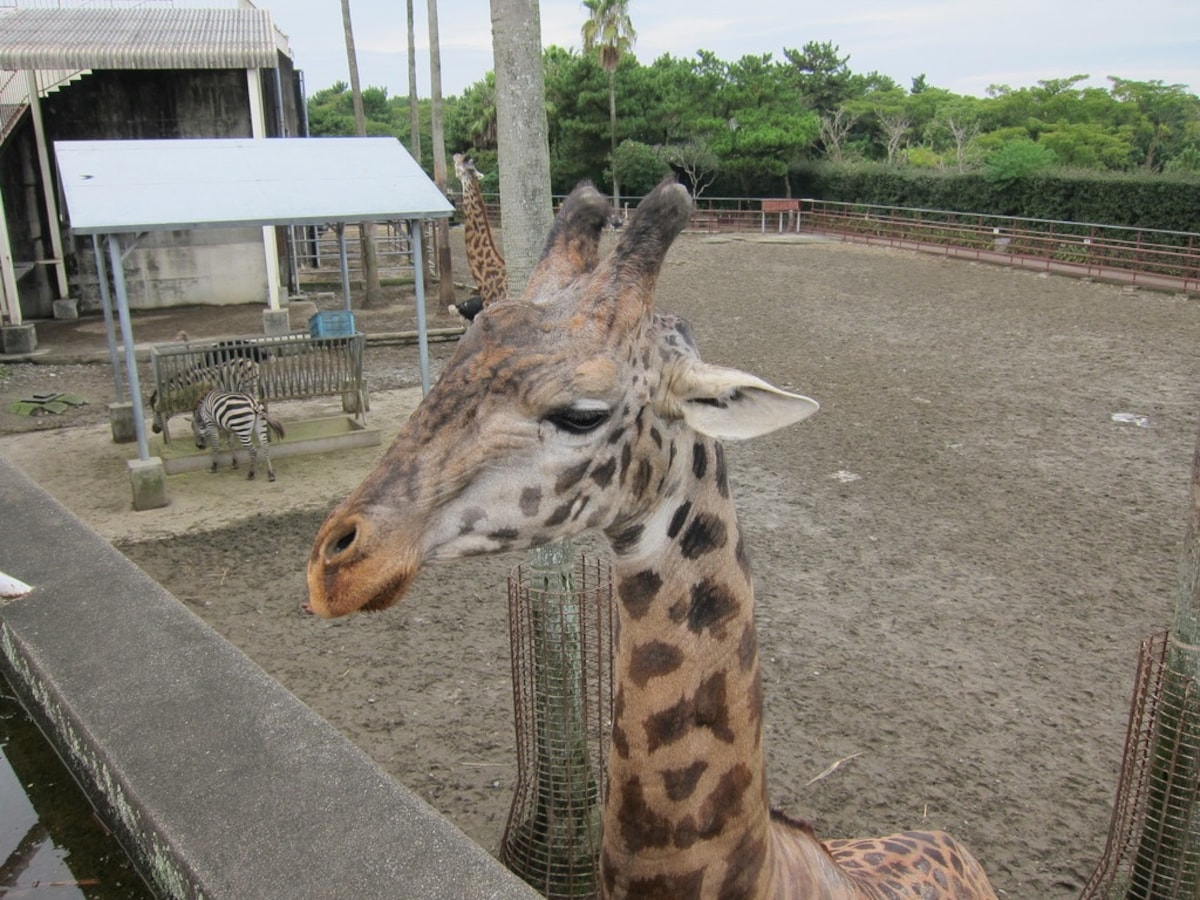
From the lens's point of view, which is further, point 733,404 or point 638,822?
point 638,822

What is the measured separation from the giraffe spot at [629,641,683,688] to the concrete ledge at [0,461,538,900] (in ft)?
2.59

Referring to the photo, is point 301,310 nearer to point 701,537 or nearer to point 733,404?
point 701,537

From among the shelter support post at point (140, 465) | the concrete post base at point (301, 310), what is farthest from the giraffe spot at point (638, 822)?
the concrete post base at point (301, 310)

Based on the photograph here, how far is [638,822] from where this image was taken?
7.16 feet

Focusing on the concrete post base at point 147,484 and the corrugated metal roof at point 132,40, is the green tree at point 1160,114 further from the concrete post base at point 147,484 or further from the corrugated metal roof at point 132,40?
the concrete post base at point 147,484

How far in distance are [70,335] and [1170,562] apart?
15.8 meters

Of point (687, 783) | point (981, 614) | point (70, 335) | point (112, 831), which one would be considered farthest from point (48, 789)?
point (70, 335)

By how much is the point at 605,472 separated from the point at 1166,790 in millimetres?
2778

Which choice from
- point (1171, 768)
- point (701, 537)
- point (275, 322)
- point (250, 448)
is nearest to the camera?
point (701, 537)

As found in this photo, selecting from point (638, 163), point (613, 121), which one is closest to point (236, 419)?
point (613, 121)

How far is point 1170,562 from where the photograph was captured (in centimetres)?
712

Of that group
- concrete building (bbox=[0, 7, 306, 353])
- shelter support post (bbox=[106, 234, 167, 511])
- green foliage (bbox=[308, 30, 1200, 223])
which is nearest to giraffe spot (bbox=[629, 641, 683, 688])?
shelter support post (bbox=[106, 234, 167, 511])

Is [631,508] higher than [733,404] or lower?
lower

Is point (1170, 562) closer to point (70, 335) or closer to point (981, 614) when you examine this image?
point (981, 614)
